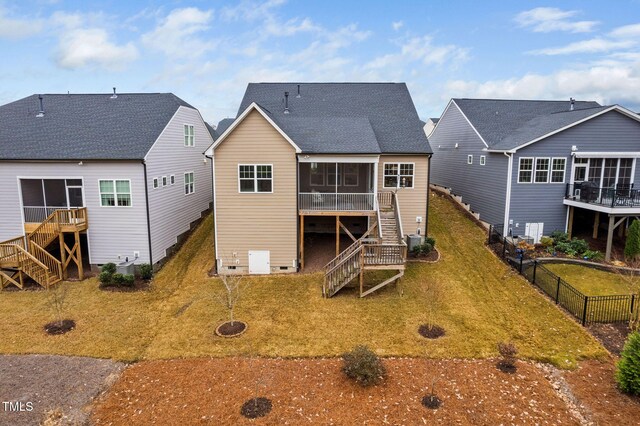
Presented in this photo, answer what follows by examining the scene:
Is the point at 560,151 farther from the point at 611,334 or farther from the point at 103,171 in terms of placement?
the point at 103,171

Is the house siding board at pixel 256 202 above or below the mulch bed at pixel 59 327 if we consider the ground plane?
above

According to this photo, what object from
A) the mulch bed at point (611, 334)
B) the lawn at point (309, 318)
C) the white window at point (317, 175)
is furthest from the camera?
the white window at point (317, 175)

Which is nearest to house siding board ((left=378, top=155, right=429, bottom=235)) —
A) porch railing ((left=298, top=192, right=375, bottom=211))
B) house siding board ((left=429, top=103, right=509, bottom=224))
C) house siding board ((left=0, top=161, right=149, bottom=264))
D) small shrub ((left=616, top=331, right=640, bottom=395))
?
porch railing ((left=298, top=192, right=375, bottom=211))

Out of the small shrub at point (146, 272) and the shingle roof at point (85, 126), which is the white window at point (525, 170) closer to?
the shingle roof at point (85, 126)

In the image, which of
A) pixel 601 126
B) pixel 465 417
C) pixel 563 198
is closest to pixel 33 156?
pixel 465 417

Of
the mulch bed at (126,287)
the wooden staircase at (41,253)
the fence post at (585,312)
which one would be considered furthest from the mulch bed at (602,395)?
the wooden staircase at (41,253)

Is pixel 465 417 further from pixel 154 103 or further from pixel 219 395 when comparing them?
pixel 154 103

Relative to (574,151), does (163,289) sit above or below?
below
